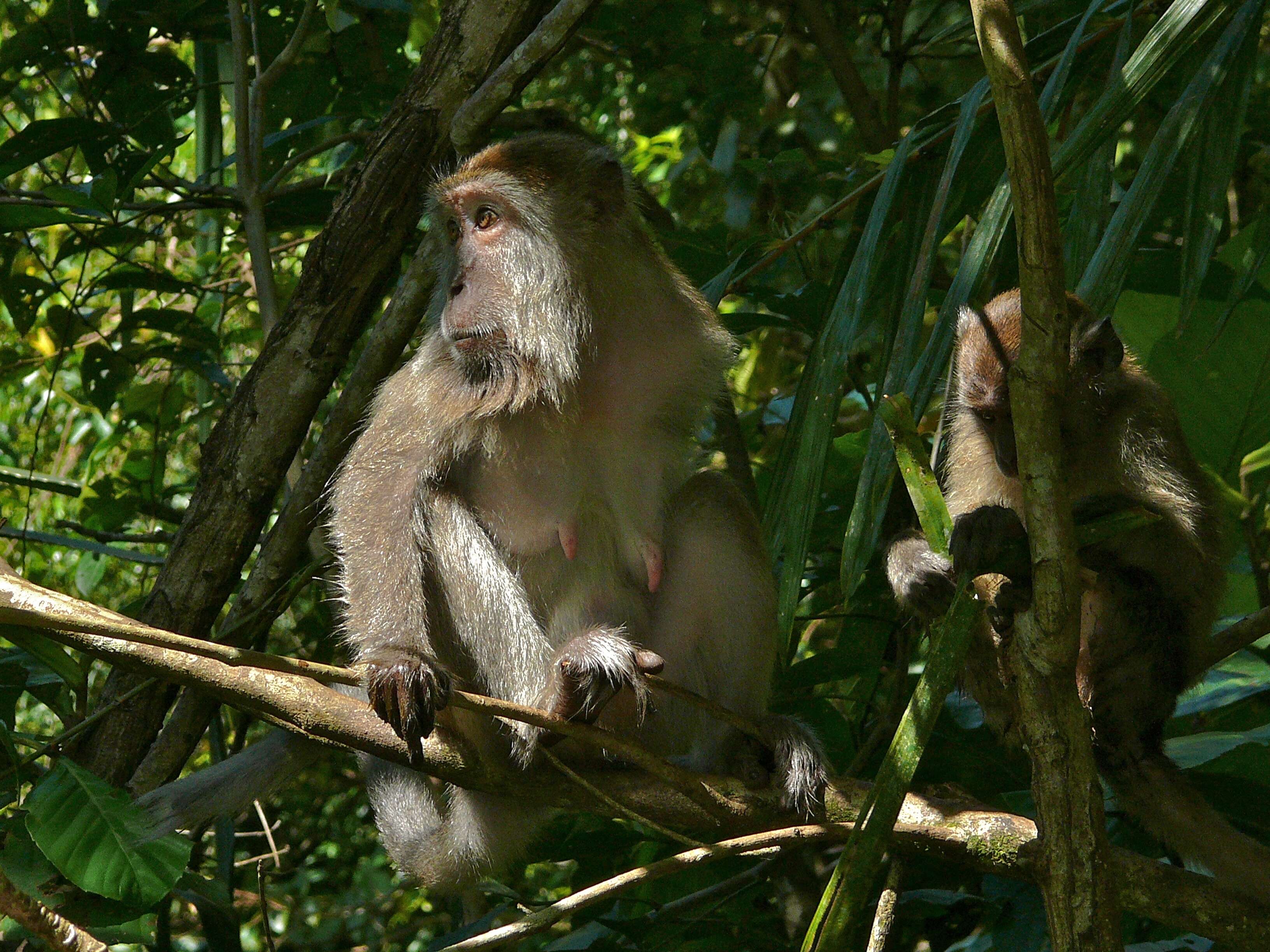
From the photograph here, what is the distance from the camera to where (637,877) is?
2.26 metres

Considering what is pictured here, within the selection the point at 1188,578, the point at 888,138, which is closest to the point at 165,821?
the point at 1188,578

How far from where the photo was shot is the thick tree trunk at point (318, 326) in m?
3.59

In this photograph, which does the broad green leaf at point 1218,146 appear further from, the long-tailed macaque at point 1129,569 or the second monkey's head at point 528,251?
the second monkey's head at point 528,251

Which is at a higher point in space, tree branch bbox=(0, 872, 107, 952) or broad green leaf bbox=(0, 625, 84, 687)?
broad green leaf bbox=(0, 625, 84, 687)

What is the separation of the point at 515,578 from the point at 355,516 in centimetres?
45

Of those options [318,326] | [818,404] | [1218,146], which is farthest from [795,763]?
[318,326]

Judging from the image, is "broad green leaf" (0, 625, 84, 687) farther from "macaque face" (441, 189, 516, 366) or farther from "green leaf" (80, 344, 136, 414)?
"green leaf" (80, 344, 136, 414)

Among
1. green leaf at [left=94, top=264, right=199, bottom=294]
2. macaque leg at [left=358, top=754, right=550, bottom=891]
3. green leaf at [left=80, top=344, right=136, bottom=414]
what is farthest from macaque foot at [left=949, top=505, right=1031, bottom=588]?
green leaf at [left=80, top=344, right=136, bottom=414]

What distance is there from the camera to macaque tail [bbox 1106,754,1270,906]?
2930mm

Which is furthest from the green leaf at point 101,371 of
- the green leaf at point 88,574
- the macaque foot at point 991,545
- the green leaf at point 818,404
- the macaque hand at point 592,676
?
the macaque foot at point 991,545

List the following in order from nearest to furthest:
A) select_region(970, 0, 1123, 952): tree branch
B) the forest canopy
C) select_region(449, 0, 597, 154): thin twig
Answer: select_region(970, 0, 1123, 952): tree branch
the forest canopy
select_region(449, 0, 597, 154): thin twig

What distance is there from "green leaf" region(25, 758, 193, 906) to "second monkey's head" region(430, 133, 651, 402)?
1.34 metres

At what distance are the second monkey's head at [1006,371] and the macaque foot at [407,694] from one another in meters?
1.49

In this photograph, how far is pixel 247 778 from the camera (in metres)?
3.05
